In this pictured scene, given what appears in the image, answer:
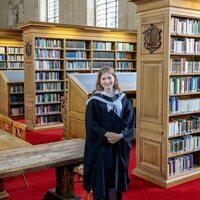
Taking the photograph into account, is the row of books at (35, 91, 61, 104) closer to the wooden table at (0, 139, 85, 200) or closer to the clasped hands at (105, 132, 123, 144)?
the wooden table at (0, 139, 85, 200)

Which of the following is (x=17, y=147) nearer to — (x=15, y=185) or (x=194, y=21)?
(x=15, y=185)

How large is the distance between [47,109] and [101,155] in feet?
18.7

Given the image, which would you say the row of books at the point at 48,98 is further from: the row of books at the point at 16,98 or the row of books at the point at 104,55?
the row of books at the point at 16,98

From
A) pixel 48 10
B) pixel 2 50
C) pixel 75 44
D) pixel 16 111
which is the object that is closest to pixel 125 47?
pixel 75 44

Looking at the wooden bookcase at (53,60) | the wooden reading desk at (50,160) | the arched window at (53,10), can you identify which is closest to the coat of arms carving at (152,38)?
the wooden reading desk at (50,160)

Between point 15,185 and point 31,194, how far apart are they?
422mm

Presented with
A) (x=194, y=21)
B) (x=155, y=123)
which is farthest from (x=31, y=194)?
(x=194, y=21)

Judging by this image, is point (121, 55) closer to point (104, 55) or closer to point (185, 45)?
point (104, 55)

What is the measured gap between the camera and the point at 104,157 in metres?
2.96

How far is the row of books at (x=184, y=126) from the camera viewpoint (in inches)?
180

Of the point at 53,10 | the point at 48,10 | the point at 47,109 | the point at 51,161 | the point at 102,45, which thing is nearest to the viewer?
the point at 51,161

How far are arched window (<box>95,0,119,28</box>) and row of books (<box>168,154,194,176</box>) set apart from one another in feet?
26.2

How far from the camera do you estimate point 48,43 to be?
8.41 m

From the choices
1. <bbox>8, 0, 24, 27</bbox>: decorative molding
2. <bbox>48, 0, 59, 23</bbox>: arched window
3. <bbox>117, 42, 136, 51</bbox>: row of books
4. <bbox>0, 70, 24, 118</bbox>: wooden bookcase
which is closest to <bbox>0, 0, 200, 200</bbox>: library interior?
<bbox>0, 70, 24, 118</bbox>: wooden bookcase
